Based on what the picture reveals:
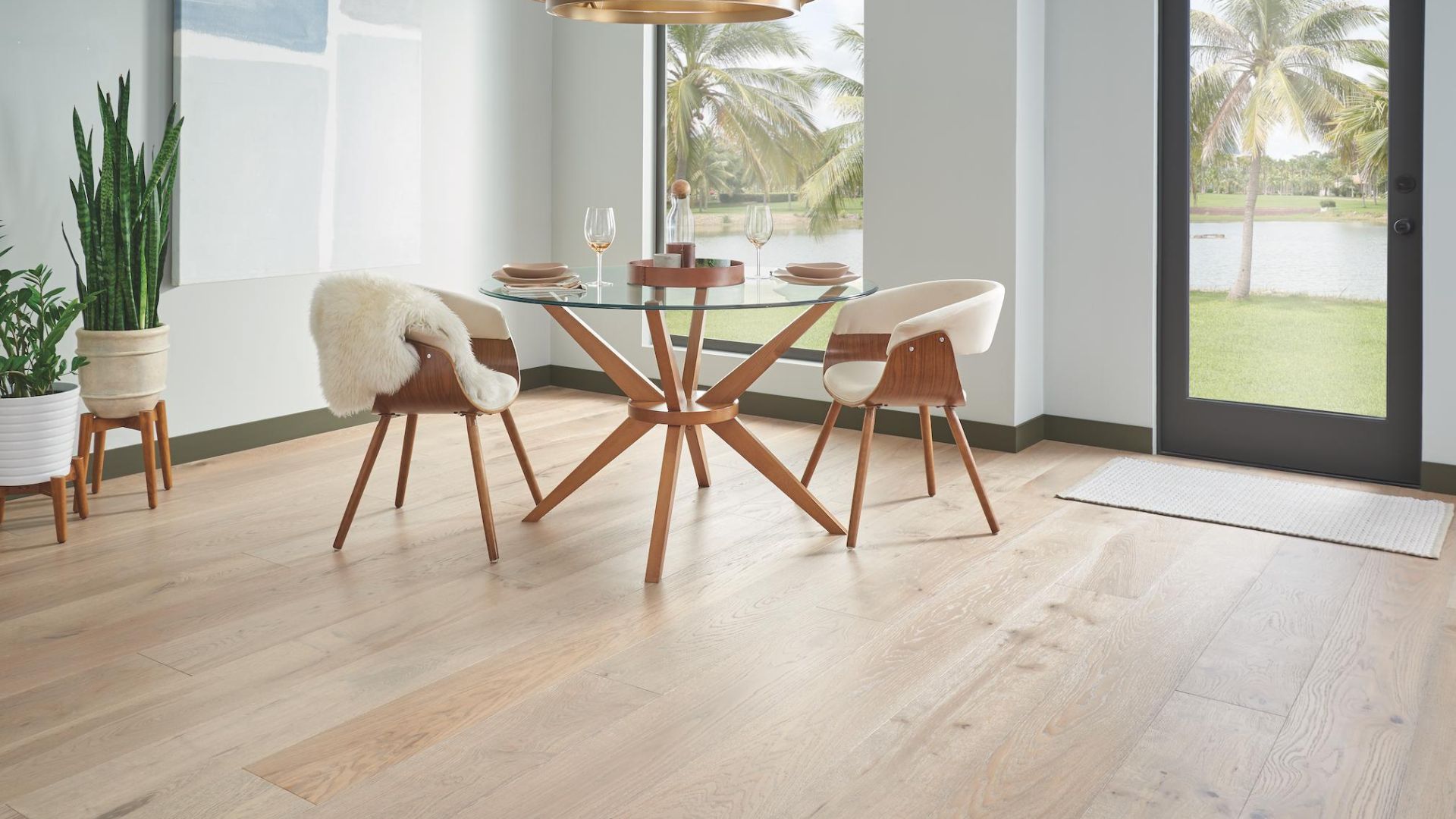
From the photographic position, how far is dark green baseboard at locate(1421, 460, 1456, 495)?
4.03 meters

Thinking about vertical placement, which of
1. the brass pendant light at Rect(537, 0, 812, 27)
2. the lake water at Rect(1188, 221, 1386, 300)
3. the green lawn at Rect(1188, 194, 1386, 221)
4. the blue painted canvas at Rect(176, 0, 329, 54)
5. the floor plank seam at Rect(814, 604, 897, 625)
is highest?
the blue painted canvas at Rect(176, 0, 329, 54)

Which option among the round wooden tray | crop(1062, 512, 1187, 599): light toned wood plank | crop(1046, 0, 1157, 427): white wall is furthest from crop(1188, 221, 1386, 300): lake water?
the round wooden tray

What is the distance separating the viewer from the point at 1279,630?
2.85m

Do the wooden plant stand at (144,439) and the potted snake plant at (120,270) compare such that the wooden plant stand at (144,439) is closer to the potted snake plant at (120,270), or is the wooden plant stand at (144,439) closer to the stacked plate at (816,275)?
the potted snake plant at (120,270)

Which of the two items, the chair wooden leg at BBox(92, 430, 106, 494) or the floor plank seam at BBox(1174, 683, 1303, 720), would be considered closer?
the floor plank seam at BBox(1174, 683, 1303, 720)

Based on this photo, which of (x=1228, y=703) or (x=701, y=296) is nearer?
(x=1228, y=703)

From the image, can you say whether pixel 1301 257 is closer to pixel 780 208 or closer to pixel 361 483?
pixel 780 208

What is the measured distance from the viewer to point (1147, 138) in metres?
4.53

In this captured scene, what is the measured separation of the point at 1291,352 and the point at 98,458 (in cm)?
420

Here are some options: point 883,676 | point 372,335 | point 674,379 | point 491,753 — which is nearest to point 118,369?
point 372,335

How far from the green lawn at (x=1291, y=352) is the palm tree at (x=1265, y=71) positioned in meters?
0.12

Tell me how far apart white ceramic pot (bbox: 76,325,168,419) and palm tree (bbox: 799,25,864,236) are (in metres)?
2.93

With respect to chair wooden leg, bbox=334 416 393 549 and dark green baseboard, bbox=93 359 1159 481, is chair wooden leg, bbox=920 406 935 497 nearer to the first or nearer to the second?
dark green baseboard, bbox=93 359 1159 481

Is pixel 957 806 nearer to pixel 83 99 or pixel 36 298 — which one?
pixel 36 298
